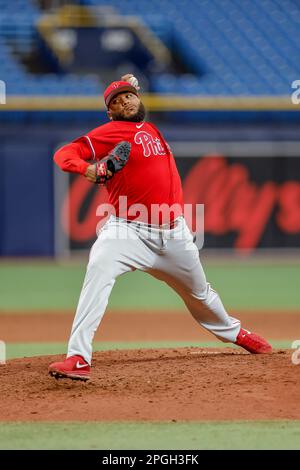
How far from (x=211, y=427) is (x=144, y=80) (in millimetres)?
13412

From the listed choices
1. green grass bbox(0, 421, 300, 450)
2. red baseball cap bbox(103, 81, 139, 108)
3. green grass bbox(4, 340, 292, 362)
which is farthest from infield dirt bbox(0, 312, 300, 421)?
red baseball cap bbox(103, 81, 139, 108)

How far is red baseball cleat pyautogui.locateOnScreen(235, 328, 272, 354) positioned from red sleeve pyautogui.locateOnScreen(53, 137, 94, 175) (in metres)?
1.65

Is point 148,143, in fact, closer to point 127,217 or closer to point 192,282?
point 127,217

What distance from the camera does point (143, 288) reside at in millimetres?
13070

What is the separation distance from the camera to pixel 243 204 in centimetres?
1628

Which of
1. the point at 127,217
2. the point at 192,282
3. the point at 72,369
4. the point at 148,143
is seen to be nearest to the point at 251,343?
the point at 192,282

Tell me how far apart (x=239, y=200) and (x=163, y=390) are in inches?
441

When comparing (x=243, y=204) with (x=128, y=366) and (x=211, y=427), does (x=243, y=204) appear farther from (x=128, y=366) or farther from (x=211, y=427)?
(x=211, y=427)

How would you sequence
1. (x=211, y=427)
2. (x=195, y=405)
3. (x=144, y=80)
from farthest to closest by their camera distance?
(x=144, y=80)
(x=195, y=405)
(x=211, y=427)

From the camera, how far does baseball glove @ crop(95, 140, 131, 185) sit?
205 inches

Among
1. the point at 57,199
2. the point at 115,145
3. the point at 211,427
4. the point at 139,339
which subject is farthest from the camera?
the point at 57,199

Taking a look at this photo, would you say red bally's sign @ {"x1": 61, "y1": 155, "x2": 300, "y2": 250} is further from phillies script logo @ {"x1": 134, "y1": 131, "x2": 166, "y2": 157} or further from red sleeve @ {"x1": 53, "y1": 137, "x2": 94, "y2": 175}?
red sleeve @ {"x1": 53, "y1": 137, "x2": 94, "y2": 175}

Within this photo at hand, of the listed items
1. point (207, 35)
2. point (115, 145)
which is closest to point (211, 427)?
point (115, 145)

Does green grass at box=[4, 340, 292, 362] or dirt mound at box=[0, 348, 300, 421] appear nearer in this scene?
dirt mound at box=[0, 348, 300, 421]
